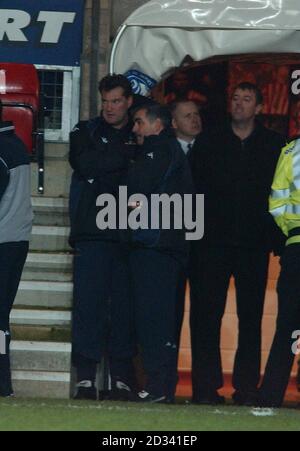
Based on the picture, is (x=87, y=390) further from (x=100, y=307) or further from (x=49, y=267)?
(x=49, y=267)

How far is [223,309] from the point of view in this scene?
10844 mm

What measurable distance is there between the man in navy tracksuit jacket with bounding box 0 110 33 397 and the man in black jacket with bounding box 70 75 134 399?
0.38 metres

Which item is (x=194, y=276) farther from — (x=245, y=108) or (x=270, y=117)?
(x=270, y=117)

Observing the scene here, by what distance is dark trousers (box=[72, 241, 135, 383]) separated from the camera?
10.6 metres

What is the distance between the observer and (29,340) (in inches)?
447

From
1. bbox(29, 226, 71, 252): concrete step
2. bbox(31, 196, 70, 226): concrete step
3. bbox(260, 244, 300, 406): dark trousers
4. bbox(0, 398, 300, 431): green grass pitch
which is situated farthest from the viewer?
bbox(31, 196, 70, 226): concrete step

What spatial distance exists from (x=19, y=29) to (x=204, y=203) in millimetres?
3181

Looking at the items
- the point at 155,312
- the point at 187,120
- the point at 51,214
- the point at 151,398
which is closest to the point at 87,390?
the point at 151,398

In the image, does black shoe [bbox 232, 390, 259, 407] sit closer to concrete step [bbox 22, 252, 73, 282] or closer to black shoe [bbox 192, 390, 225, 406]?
black shoe [bbox 192, 390, 225, 406]

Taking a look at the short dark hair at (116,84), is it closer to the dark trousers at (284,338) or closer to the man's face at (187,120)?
the man's face at (187,120)

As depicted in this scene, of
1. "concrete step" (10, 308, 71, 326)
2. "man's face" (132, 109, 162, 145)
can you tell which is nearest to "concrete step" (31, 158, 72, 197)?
"concrete step" (10, 308, 71, 326)

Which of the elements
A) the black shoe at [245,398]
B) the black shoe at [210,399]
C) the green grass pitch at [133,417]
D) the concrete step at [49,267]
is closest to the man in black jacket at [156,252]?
the black shoe at [210,399]

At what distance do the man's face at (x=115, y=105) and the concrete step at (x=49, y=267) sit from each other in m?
1.69

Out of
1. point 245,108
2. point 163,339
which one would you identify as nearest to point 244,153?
point 245,108
